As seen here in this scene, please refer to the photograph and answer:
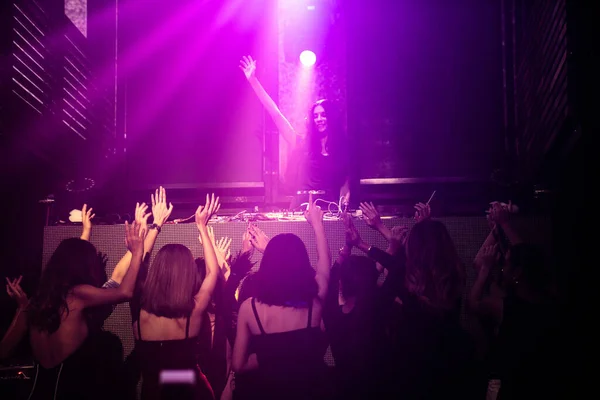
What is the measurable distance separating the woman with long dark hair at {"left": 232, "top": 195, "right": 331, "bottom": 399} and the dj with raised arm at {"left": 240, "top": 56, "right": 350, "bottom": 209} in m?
2.69

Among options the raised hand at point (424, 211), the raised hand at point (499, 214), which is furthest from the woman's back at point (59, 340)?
the raised hand at point (499, 214)

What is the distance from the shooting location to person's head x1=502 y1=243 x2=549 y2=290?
321 centimetres

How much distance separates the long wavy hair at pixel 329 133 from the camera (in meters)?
5.77

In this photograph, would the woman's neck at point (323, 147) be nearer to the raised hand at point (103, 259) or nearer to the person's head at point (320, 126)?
the person's head at point (320, 126)

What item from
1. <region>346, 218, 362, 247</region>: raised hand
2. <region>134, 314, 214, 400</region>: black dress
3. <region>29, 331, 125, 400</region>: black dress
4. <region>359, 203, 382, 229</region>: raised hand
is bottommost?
<region>29, 331, 125, 400</region>: black dress

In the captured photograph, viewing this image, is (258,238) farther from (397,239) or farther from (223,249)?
(397,239)

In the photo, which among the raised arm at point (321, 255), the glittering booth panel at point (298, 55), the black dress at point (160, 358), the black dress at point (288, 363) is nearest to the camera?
the black dress at point (288, 363)

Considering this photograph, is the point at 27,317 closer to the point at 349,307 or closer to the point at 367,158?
the point at 349,307

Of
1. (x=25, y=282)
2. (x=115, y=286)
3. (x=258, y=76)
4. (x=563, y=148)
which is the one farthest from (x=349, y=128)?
(x=25, y=282)

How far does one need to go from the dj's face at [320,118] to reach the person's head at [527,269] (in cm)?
294

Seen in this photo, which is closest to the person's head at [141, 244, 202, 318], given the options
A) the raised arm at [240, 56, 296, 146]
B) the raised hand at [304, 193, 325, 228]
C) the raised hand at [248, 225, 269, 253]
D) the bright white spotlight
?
the raised hand at [248, 225, 269, 253]

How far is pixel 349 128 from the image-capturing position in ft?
20.5

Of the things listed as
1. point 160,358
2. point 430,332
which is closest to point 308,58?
point 430,332

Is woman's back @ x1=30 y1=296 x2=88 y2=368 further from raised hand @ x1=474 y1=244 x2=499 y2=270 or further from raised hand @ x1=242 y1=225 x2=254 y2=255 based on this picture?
raised hand @ x1=474 y1=244 x2=499 y2=270
